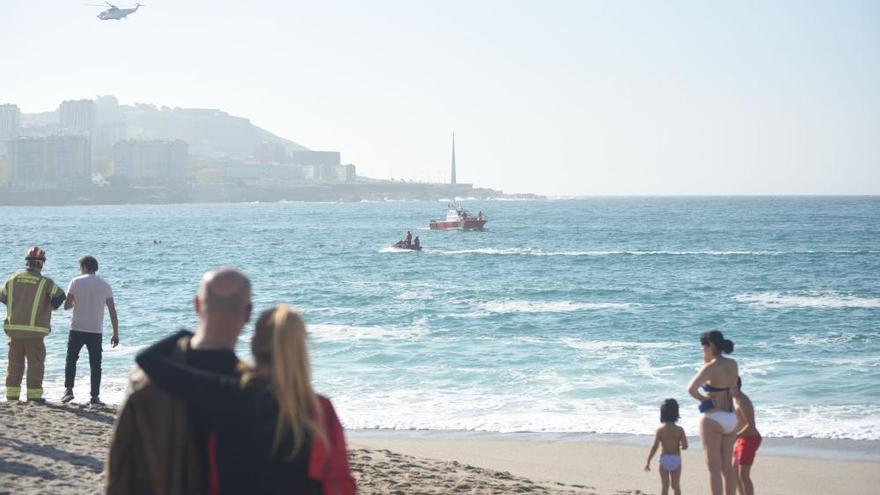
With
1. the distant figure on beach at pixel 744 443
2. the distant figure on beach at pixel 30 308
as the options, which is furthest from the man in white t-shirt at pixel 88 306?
the distant figure on beach at pixel 744 443

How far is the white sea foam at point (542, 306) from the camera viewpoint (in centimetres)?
2995

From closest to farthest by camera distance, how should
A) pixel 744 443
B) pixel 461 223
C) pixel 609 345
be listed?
1. pixel 744 443
2. pixel 609 345
3. pixel 461 223

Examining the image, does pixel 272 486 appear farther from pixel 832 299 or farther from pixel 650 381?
pixel 832 299

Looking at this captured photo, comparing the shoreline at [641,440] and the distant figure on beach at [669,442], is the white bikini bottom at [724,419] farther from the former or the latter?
the shoreline at [641,440]

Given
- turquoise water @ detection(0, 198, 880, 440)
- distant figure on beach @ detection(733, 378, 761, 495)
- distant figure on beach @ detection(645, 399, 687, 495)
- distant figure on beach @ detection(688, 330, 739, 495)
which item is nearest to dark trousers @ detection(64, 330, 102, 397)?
turquoise water @ detection(0, 198, 880, 440)

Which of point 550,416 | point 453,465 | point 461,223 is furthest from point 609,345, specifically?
point 461,223

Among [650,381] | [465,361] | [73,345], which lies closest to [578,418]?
[650,381]

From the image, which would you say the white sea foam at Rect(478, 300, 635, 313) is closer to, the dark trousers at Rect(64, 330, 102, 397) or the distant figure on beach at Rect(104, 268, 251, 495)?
the dark trousers at Rect(64, 330, 102, 397)

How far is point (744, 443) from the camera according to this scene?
28.3 feet

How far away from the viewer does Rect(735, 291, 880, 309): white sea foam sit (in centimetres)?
3212

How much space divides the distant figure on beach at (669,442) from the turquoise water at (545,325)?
5087 mm

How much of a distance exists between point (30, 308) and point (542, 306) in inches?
870

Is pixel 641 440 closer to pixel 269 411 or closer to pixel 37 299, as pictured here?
pixel 37 299

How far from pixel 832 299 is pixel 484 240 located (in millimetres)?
44630
